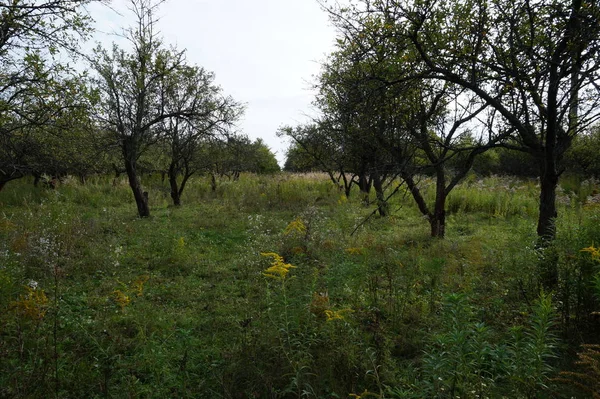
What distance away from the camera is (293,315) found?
10.9 ft

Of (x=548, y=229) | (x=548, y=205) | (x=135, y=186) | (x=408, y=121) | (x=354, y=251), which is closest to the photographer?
(x=548, y=229)

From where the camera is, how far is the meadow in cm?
262

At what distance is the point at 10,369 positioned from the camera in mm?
2900

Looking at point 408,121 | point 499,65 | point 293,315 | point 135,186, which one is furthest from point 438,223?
point 135,186

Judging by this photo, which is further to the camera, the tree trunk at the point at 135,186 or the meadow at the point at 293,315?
the tree trunk at the point at 135,186

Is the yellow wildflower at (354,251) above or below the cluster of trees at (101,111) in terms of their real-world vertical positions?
below

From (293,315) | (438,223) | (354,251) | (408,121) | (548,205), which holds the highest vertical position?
(408,121)

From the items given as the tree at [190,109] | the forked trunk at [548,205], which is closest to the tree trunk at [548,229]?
the forked trunk at [548,205]

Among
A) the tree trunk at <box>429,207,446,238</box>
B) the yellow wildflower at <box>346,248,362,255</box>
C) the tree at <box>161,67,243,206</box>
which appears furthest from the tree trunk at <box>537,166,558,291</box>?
the tree at <box>161,67,243,206</box>

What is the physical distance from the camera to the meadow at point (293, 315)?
262 cm

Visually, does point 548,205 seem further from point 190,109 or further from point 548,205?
point 190,109

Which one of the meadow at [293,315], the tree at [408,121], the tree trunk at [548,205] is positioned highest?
the tree at [408,121]

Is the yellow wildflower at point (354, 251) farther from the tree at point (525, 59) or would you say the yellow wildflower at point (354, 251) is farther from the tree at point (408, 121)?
the tree at point (525, 59)

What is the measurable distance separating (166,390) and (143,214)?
9010mm
